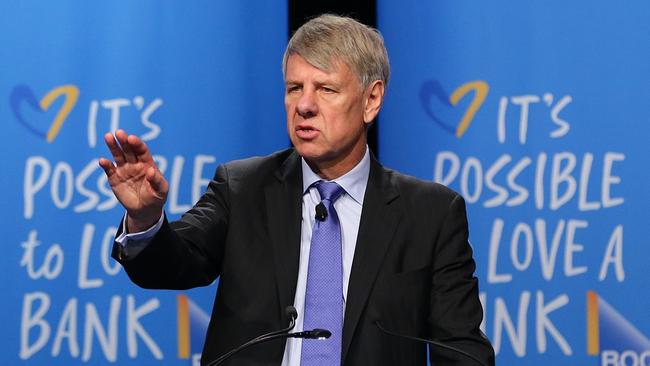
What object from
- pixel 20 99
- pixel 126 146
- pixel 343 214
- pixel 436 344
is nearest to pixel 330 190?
pixel 343 214

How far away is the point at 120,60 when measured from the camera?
131 inches

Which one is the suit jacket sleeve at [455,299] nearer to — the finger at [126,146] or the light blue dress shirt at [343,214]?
the light blue dress shirt at [343,214]

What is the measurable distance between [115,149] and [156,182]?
90 mm

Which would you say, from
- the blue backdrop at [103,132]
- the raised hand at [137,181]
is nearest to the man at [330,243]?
the raised hand at [137,181]

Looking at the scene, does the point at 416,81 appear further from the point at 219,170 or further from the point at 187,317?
the point at 219,170

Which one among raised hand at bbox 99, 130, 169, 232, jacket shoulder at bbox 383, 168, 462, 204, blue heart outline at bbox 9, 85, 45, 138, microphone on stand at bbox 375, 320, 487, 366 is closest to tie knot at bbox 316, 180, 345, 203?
jacket shoulder at bbox 383, 168, 462, 204

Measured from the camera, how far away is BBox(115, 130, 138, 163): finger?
165 centimetres

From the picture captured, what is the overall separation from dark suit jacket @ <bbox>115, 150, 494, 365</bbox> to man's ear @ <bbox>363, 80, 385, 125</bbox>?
0.13 m

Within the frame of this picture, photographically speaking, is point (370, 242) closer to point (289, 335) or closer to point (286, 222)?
point (286, 222)

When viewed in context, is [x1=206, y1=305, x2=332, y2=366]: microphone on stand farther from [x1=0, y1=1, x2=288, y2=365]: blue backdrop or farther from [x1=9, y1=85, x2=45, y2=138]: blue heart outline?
[x1=9, y1=85, x2=45, y2=138]: blue heart outline

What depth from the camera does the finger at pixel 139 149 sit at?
167 centimetres

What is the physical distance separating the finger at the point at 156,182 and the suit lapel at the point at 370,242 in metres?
0.43

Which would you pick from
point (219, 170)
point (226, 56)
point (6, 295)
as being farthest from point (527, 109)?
point (6, 295)

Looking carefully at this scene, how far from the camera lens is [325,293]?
196 cm
